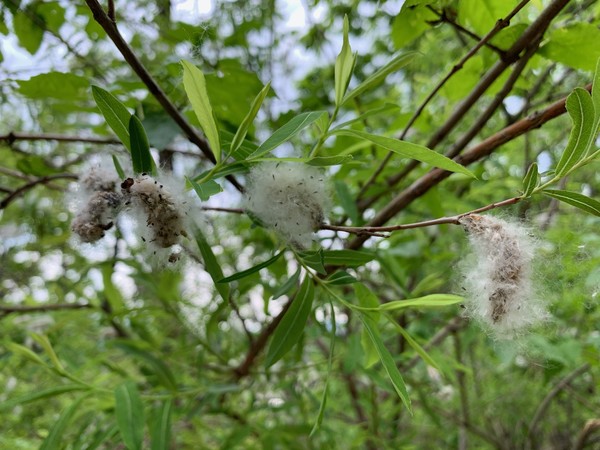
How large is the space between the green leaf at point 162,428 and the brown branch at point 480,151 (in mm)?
460

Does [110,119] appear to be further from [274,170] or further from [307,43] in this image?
[307,43]

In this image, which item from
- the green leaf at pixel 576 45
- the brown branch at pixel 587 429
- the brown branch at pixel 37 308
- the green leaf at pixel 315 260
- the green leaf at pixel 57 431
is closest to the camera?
the green leaf at pixel 315 260

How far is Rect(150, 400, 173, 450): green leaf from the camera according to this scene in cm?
84

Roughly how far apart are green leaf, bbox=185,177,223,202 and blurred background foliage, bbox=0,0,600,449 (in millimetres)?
126

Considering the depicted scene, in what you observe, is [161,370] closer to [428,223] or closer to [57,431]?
[57,431]

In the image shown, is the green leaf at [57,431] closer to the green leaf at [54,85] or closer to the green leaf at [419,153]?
the green leaf at [54,85]

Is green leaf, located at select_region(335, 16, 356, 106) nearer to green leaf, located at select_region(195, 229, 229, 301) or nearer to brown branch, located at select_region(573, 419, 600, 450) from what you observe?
green leaf, located at select_region(195, 229, 229, 301)

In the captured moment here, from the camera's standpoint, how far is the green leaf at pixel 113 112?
52 centimetres

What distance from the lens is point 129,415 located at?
2.61 ft

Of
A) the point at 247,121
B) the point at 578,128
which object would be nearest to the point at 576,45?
the point at 578,128

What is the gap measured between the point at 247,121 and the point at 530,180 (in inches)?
11.5

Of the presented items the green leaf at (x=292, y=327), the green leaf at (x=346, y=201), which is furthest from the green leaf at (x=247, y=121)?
the green leaf at (x=346, y=201)

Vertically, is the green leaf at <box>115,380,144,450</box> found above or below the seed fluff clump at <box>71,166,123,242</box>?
below

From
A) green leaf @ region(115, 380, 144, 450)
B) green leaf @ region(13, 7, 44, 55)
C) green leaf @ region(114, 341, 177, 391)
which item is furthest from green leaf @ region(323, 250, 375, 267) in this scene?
green leaf @ region(13, 7, 44, 55)
